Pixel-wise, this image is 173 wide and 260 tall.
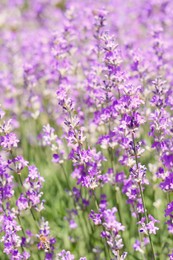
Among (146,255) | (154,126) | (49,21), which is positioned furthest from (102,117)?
(49,21)

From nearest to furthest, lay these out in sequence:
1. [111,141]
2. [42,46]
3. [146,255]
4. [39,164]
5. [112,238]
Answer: [112,238]
[111,141]
[146,255]
[39,164]
[42,46]

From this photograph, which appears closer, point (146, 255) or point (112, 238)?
point (112, 238)

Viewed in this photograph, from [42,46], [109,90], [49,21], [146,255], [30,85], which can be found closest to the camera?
[109,90]

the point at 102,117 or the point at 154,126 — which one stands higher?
the point at 102,117

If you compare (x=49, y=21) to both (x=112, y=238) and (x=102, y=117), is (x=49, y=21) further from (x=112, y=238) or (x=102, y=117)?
(x=112, y=238)

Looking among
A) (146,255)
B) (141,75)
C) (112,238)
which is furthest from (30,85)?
(112,238)

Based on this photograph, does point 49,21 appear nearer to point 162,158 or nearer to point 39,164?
point 39,164

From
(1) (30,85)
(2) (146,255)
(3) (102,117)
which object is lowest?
(2) (146,255)
